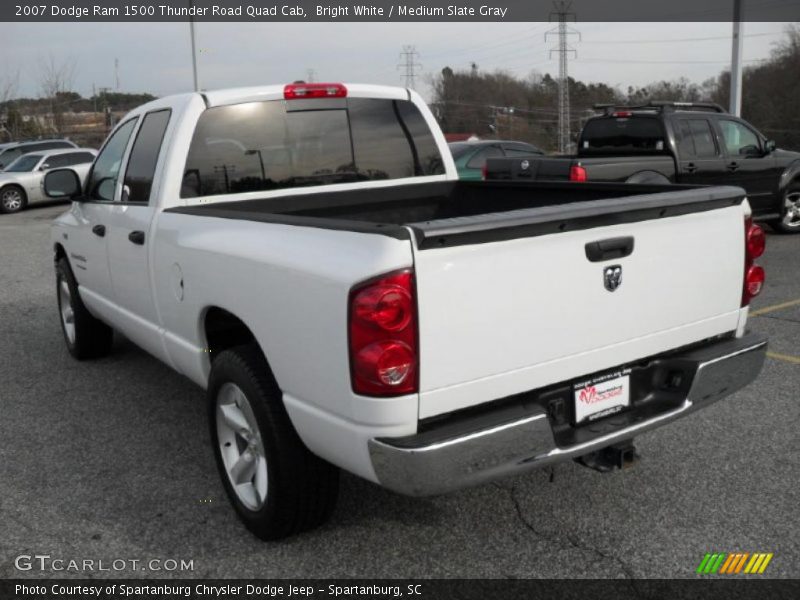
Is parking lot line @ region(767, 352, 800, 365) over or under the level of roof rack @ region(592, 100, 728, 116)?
under

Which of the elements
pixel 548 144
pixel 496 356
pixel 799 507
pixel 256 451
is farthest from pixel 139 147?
pixel 548 144

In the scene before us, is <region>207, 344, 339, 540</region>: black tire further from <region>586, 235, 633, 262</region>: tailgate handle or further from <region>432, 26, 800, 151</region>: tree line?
<region>432, 26, 800, 151</region>: tree line

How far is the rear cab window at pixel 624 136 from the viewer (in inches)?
409

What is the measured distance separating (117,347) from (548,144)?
6968 cm

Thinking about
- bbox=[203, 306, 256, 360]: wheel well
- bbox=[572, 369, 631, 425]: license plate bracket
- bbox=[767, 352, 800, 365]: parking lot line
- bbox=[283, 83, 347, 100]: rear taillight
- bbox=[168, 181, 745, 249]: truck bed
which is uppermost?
bbox=[283, 83, 347, 100]: rear taillight

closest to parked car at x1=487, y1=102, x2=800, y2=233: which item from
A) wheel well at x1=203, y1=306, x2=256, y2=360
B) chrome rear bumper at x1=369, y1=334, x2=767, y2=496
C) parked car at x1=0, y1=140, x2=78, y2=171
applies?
wheel well at x1=203, y1=306, x2=256, y2=360

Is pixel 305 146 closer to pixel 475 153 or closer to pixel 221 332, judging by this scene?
pixel 221 332

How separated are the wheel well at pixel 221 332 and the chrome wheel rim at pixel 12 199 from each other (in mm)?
19173

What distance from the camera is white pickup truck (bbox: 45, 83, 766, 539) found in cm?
260

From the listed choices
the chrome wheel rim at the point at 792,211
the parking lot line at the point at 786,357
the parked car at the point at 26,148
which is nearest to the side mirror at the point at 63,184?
the parking lot line at the point at 786,357

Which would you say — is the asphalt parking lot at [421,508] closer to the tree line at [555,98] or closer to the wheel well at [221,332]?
the wheel well at [221,332]

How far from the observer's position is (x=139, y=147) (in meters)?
4.65

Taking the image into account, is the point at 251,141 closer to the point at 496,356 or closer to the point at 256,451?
the point at 256,451

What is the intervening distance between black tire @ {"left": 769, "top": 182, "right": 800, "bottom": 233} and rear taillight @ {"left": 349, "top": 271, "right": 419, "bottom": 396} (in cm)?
1095
